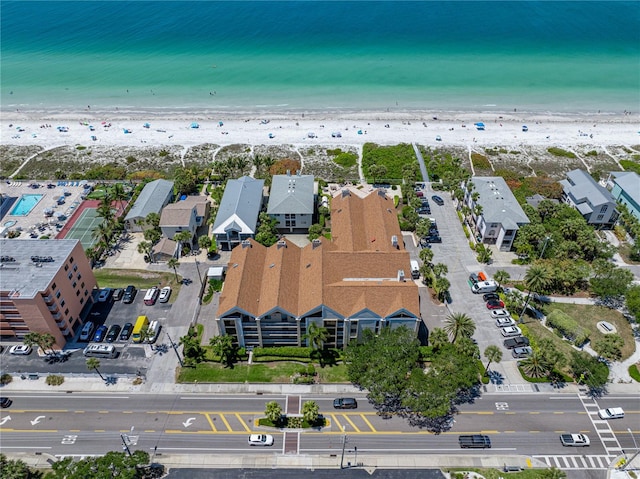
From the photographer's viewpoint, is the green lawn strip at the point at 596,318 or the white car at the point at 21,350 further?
the green lawn strip at the point at 596,318

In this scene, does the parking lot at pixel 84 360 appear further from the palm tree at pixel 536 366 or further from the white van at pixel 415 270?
the palm tree at pixel 536 366

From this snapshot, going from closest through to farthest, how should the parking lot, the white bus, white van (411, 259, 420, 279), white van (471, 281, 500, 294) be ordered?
the parking lot
the white bus
white van (471, 281, 500, 294)
white van (411, 259, 420, 279)

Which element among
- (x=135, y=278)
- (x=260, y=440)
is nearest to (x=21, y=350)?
(x=135, y=278)

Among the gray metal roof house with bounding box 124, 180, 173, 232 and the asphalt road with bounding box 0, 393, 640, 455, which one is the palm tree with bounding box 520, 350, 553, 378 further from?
the gray metal roof house with bounding box 124, 180, 173, 232

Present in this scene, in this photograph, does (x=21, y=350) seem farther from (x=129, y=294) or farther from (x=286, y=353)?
(x=286, y=353)

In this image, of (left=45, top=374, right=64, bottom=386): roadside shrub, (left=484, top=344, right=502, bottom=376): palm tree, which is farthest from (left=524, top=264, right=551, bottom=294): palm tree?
(left=45, top=374, right=64, bottom=386): roadside shrub

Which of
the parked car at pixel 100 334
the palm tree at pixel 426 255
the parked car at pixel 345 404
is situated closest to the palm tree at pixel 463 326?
the palm tree at pixel 426 255
